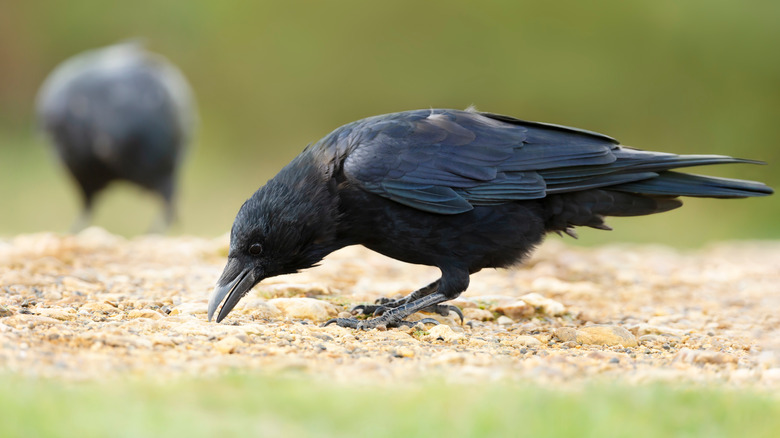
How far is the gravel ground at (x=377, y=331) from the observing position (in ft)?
11.1

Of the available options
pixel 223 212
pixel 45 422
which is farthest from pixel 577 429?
pixel 223 212

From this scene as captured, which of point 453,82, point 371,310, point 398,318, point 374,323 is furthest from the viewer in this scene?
point 453,82

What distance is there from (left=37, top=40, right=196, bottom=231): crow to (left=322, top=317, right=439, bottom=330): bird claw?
23.3ft

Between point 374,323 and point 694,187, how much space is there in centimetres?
183

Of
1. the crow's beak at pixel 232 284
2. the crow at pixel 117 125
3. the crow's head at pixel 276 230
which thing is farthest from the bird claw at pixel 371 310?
the crow at pixel 117 125

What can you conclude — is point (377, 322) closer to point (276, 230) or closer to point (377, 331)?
point (377, 331)

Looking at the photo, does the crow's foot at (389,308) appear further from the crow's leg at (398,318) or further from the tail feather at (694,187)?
the tail feather at (694,187)

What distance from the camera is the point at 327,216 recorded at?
4484mm

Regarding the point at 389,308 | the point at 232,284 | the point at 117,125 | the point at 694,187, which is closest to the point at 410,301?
the point at 389,308

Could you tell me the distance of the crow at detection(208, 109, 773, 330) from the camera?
4461mm

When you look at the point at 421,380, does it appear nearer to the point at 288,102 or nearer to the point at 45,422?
the point at 45,422

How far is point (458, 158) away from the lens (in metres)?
4.64

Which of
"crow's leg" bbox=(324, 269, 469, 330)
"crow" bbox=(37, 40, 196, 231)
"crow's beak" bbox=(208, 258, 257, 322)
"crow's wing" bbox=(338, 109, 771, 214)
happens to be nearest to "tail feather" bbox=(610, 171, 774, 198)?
"crow's wing" bbox=(338, 109, 771, 214)

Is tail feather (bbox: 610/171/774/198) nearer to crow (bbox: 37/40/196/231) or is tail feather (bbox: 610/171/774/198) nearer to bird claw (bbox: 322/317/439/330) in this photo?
bird claw (bbox: 322/317/439/330)
